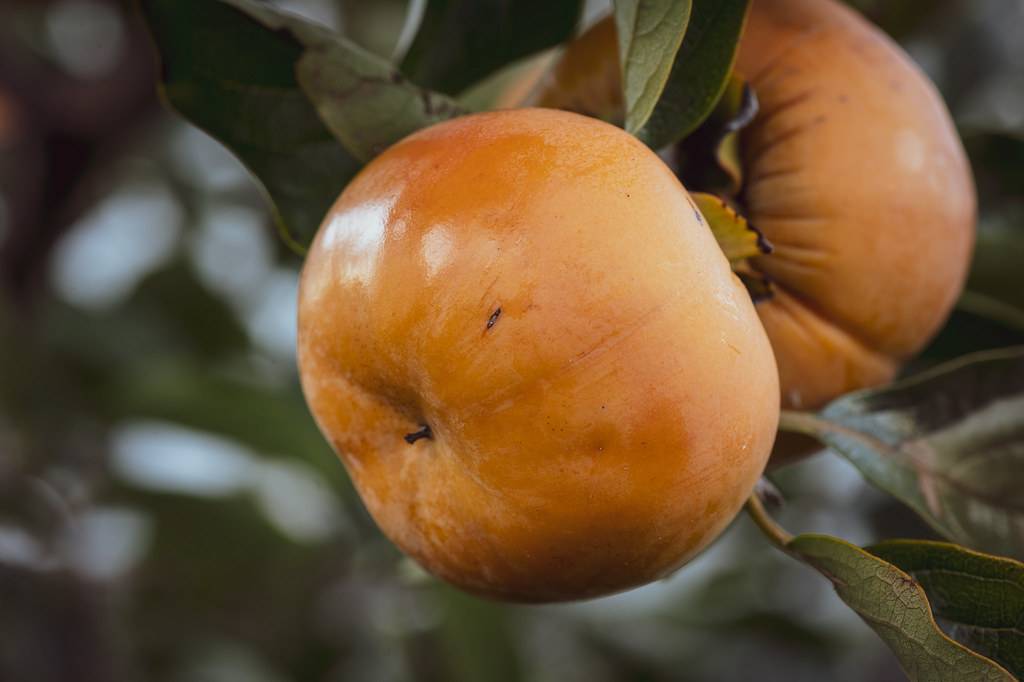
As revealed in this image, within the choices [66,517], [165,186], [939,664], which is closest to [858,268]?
[939,664]

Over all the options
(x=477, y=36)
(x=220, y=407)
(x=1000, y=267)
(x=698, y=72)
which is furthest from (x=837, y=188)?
(x=220, y=407)

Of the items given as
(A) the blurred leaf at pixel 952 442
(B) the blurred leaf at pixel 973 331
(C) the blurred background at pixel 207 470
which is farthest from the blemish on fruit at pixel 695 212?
(C) the blurred background at pixel 207 470

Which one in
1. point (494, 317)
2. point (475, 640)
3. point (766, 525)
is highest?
point (494, 317)

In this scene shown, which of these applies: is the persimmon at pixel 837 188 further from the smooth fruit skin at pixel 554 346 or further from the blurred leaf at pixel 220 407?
the blurred leaf at pixel 220 407

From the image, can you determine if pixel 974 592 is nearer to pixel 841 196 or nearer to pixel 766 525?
pixel 766 525

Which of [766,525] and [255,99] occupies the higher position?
[255,99]

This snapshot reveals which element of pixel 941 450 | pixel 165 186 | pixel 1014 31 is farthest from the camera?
pixel 165 186

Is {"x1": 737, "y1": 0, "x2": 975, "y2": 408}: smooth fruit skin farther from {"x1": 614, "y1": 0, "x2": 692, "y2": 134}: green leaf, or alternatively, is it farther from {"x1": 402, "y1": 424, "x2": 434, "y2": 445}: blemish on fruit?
{"x1": 402, "y1": 424, "x2": 434, "y2": 445}: blemish on fruit

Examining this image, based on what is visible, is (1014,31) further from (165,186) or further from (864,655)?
(165,186)
